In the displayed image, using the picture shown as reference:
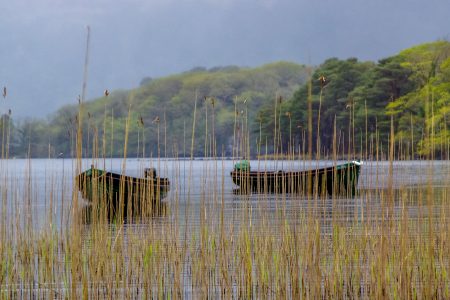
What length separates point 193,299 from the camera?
413 cm

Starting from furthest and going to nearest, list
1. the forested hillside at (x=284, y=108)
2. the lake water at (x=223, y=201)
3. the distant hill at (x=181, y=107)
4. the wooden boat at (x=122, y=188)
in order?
the distant hill at (x=181, y=107)
the forested hillside at (x=284, y=108)
the lake water at (x=223, y=201)
the wooden boat at (x=122, y=188)

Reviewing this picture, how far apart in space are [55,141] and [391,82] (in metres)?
30.1

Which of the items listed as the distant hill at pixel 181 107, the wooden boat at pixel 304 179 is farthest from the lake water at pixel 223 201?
the distant hill at pixel 181 107

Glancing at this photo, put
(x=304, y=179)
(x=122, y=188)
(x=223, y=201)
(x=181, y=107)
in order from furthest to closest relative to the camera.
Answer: (x=181, y=107)
(x=304, y=179)
(x=122, y=188)
(x=223, y=201)

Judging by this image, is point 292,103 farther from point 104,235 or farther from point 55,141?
point 104,235

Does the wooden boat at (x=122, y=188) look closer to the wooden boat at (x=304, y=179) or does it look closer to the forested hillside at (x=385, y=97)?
the wooden boat at (x=304, y=179)

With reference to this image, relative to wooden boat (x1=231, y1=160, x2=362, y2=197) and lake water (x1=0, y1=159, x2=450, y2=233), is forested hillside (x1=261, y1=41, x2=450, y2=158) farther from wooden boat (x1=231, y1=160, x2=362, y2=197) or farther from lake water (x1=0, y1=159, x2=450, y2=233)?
lake water (x1=0, y1=159, x2=450, y2=233)

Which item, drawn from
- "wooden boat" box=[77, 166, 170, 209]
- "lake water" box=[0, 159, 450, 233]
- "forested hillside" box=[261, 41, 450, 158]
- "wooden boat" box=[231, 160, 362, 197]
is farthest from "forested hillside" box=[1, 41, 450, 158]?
"wooden boat" box=[77, 166, 170, 209]

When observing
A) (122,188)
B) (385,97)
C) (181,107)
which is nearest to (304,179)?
(122,188)

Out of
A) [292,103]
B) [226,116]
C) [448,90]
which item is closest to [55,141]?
[226,116]

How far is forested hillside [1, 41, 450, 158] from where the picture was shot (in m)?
32.0

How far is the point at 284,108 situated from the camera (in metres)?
43.2

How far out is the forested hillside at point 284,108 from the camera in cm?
3195

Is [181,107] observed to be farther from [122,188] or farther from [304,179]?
[122,188]
